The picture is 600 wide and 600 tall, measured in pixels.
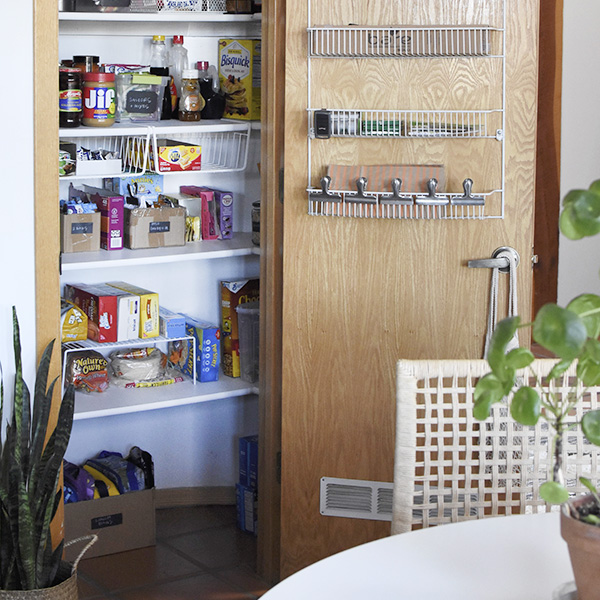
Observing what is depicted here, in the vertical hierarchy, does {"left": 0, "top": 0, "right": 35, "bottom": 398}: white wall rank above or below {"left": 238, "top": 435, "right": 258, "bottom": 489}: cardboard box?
above

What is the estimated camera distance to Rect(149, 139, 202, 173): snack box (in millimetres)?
3006

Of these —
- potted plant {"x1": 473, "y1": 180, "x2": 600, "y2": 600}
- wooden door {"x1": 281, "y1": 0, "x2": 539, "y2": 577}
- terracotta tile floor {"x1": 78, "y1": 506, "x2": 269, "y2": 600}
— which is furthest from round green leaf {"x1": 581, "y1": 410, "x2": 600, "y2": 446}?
terracotta tile floor {"x1": 78, "y1": 506, "x2": 269, "y2": 600}

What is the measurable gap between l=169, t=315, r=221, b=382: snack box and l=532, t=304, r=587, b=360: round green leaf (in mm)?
2440

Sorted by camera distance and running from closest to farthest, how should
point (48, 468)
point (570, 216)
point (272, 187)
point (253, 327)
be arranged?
point (570, 216) < point (48, 468) < point (272, 187) < point (253, 327)

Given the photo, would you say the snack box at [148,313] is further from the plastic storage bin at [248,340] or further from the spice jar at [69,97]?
the spice jar at [69,97]

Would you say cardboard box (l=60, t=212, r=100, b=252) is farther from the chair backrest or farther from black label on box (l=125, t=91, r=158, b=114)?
the chair backrest

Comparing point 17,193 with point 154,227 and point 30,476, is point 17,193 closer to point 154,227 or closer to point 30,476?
point 30,476

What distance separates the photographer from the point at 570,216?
880 mm

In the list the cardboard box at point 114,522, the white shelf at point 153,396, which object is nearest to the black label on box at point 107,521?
the cardboard box at point 114,522

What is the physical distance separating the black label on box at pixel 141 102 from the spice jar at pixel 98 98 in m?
0.08

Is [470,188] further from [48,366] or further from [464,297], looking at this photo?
[48,366]

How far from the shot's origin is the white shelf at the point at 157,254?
9.36ft

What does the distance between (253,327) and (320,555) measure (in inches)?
32.7

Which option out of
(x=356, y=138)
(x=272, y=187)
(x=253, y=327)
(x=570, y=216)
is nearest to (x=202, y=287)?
(x=253, y=327)
